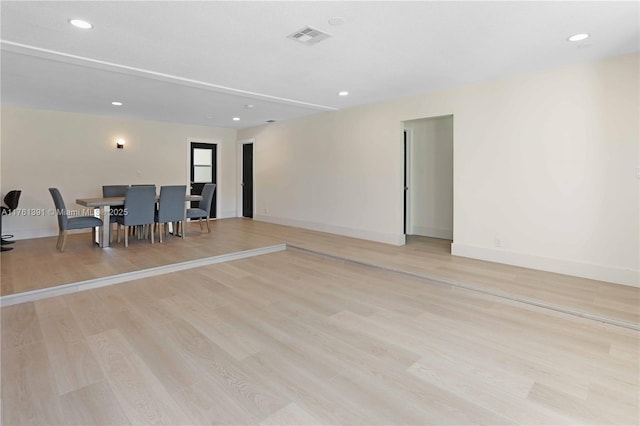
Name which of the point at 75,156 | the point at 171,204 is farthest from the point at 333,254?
the point at 75,156

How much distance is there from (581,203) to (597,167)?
16.4 inches

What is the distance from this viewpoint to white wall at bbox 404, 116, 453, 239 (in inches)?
239

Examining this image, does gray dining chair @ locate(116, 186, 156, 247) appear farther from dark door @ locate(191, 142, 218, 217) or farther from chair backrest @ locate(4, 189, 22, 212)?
dark door @ locate(191, 142, 218, 217)

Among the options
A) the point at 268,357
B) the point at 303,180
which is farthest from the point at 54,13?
the point at 303,180

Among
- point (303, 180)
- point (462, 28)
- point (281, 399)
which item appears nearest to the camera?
point (281, 399)

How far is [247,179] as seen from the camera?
9.00m

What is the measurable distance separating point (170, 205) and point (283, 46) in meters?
3.65

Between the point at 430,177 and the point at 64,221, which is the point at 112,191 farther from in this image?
the point at 430,177

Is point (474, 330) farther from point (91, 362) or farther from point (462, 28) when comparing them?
point (91, 362)

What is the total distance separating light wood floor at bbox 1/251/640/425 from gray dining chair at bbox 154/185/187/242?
93.9 inches

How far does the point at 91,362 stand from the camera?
2.16m

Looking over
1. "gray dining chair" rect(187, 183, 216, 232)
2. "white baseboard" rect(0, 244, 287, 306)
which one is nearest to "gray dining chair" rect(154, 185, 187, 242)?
"gray dining chair" rect(187, 183, 216, 232)

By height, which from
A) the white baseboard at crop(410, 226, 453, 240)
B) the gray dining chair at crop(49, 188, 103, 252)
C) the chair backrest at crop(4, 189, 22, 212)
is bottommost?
the white baseboard at crop(410, 226, 453, 240)

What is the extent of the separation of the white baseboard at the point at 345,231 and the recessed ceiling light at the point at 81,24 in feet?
15.3
